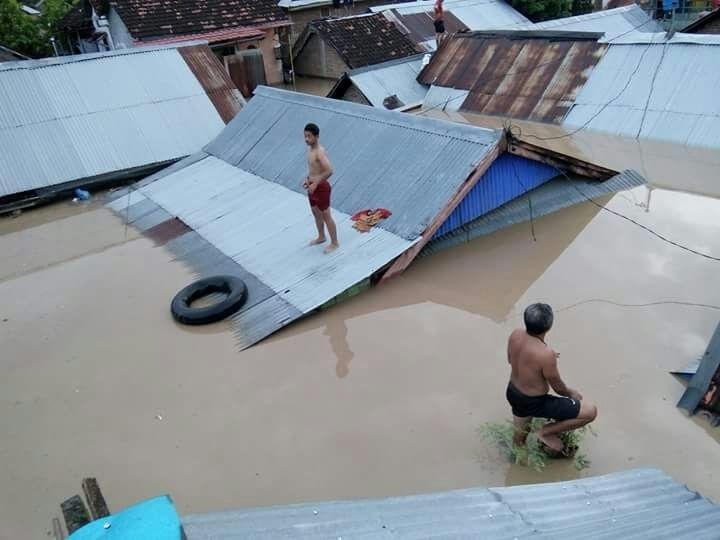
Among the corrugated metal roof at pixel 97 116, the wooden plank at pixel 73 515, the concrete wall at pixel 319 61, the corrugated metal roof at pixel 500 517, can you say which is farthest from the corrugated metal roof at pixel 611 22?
the wooden plank at pixel 73 515

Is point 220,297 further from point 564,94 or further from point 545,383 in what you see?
point 564,94

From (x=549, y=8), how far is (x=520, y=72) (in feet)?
42.2

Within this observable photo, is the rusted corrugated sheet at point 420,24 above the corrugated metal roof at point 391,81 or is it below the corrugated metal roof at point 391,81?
above

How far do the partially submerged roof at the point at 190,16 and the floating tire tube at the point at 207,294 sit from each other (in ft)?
44.4

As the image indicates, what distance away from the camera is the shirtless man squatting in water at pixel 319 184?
22.9 ft

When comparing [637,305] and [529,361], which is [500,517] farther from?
[637,305]

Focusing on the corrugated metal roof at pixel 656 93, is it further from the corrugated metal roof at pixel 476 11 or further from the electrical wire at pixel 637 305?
the corrugated metal roof at pixel 476 11

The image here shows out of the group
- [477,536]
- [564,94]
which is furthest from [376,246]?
[564,94]

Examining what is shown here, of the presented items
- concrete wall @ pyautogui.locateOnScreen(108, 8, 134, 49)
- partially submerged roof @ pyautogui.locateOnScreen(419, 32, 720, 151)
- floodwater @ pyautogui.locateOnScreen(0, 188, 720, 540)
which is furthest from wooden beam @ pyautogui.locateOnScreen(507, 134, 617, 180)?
concrete wall @ pyautogui.locateOnScreen(108, 8, 134, 49)

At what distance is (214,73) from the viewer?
13969mm

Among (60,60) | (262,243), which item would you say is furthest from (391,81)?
(262,243)

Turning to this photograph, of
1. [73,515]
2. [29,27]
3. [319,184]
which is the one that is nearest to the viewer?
[73,515]

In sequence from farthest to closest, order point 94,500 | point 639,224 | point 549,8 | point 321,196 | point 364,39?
point 549,8 → point 364,39 → point 639,224 → point 321,196 → point 94,500

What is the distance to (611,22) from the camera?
68.0 feet
